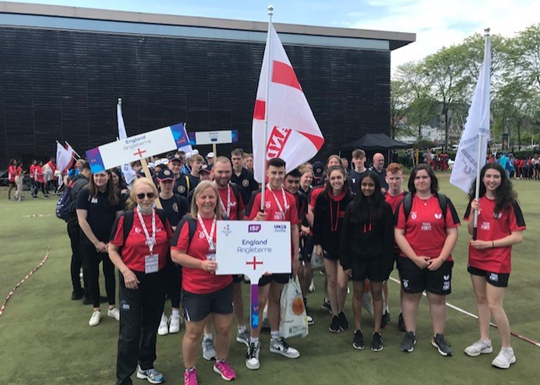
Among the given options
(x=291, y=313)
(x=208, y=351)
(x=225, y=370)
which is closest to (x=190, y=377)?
(x=225, y=370)

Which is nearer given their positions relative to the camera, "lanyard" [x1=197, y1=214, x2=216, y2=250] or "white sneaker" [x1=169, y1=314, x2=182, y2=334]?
"lanyard" [x1=197, y1=214, x2=216, y2=250]

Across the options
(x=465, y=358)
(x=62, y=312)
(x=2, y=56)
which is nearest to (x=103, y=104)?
(x=2, y=56)

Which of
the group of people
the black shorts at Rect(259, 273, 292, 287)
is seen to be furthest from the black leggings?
the black shorts at Rect(259, 273, 292, 287)

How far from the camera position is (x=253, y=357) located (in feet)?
12.5

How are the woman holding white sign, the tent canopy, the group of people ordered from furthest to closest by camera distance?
the tent canopy
the group of people
the woman holding white sign

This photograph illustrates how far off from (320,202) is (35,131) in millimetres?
23806

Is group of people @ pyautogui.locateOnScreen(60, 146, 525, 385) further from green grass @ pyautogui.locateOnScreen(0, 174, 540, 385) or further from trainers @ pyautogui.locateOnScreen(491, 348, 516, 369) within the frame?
green grass @ pyautogui.locateOnScreen(0, 174, 540, 385)

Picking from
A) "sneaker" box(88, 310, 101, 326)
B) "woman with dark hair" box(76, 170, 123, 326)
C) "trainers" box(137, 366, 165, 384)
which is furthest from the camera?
"sneaker" box(88, 310, 101, 326)

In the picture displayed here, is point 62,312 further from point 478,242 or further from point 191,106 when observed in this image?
point 191,106

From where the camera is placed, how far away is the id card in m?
3.32

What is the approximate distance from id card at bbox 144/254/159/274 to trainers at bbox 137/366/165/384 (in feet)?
3.21

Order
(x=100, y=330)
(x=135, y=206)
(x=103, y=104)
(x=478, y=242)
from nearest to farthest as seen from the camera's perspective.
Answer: (x=135, y=206) < (x=478, y=242) < (x=100, y=330) < (x=103, y=104)

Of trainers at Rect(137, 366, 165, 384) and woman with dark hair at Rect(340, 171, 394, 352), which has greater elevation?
woman with dark hair at Rect(340, 171, 394, 352)

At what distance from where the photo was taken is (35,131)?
23.3m
